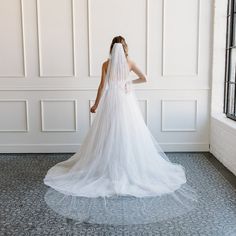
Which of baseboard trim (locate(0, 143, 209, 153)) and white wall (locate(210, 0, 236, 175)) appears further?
baseboard trim (locate(0, 143, 209, 153))

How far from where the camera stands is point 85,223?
9.37 feet

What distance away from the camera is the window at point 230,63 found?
4697mm

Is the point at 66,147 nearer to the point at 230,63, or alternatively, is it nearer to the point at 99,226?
the point at 99,226

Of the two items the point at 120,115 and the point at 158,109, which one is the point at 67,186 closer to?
the point at 120,115

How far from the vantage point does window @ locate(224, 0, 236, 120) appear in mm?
4697

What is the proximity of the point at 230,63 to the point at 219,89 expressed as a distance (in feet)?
1.36

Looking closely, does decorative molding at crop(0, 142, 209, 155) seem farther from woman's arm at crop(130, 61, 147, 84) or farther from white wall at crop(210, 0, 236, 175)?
woman's arm at crop(130, 61, 147, 84)

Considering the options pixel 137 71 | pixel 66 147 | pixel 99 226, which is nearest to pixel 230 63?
pixel 137 71

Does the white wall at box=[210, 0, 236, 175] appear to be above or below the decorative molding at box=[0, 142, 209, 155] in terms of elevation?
above

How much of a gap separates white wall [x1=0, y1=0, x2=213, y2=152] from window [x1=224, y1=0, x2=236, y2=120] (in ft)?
0.86

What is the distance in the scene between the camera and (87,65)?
499cm

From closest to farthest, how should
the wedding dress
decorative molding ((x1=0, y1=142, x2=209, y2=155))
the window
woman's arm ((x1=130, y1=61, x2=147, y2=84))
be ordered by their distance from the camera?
the wedding dress → woman's arm ((x1=130, y1=61, x2=147, y2=84)) → the window → decorative molding ((x1=0, y1=142, x2=209, y2=155))

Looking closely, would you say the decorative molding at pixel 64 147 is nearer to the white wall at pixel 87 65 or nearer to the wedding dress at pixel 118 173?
the white wall at pixel 87 65

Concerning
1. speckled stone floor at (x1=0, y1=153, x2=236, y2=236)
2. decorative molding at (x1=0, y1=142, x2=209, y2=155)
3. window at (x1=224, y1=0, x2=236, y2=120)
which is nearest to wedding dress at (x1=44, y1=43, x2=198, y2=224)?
speckled stone floor at (x1=0, y1=153, x2=236, y2=236)
